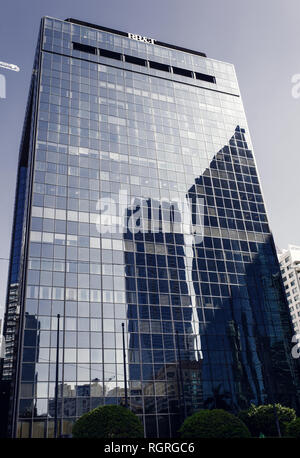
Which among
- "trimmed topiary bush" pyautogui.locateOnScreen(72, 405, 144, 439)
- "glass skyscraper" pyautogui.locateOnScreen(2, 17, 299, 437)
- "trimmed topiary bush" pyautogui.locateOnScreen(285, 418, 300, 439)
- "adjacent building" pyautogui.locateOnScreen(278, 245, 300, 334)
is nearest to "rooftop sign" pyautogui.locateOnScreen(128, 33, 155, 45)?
"glass skyscraper" pyautogui.locateOnScreen(2, 17, 299, 437)

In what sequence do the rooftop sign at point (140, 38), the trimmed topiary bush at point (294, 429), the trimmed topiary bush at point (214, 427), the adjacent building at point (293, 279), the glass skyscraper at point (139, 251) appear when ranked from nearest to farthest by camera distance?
the trimmed topiary bush at point (294, 429) < the trimmed topiary bush at point (214, 427) < the glass skyscraper at point (139, 251) < the rooftop sign at point (140, 38) < the adjacent building at point (293, 279)

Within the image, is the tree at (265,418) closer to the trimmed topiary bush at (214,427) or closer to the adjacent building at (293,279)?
the trimmed topiary bush at (214,427)

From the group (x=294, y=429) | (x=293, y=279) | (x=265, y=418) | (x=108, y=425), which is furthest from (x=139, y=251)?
(x=293, y=279)

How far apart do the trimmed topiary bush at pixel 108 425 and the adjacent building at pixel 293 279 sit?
105 m

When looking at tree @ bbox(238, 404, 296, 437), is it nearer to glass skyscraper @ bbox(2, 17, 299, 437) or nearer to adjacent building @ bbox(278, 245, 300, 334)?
glass skyscraper @ bbox(2, 17, 299, 437)

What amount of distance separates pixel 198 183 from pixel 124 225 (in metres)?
18.6

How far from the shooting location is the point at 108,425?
38844mm

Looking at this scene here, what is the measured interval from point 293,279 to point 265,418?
96.5m

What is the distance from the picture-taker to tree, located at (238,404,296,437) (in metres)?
48.8

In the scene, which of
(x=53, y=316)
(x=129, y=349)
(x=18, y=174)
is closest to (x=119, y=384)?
(x=129, y=349)

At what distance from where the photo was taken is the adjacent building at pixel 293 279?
13438 cm

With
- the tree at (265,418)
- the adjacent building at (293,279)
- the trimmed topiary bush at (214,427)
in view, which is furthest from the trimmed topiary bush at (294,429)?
the adjacent building at (293,279)

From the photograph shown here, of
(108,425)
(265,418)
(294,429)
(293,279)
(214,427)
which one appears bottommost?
(294,429)

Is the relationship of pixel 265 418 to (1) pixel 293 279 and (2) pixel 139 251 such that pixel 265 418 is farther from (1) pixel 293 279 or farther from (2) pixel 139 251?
(1) pixel 293 279
